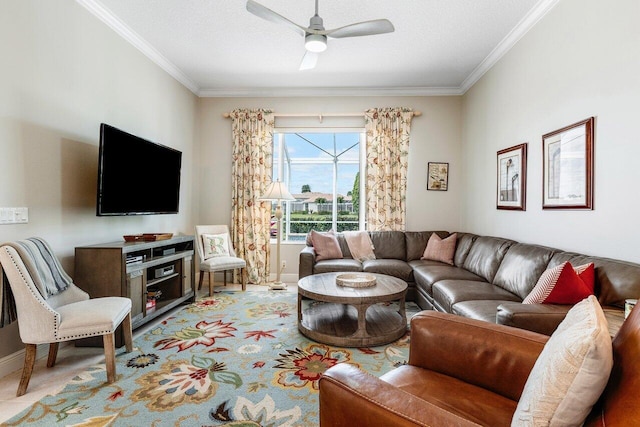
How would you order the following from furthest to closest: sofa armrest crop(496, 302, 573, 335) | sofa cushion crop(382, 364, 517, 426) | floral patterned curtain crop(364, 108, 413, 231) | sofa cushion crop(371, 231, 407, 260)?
floral patterned curtain crop(364, 108, 413, 231) < sofa cushion crop(371, 231, 407, 260) < sofa armrest crop(496, 302, 573, 335) < sofa cushion crop(382, 364, 517, 426)

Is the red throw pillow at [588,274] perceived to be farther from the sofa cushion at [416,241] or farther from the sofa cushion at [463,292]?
the sofa cushion at [416,241]

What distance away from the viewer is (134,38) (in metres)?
3.56

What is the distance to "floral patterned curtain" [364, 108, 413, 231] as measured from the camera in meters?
5.00

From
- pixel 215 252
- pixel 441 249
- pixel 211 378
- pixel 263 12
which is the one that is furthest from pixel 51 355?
pixel 441 249

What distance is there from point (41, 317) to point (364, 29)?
9.77ft

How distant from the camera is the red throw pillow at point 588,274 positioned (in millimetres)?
2080

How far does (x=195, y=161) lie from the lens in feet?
17.0

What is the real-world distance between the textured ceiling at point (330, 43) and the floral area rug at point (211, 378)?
293cm

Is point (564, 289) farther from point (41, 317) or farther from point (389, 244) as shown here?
point (41, 317)

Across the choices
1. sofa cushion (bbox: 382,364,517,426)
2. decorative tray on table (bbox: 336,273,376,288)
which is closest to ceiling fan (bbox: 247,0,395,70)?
decorative tray on table (bbox: 336,273,376,288)

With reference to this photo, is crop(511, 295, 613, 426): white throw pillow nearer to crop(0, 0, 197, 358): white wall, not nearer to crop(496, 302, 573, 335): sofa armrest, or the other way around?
crop(496, 302, 573, 335): sofa armrest

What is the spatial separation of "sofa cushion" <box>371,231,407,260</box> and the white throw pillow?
3.80 metres

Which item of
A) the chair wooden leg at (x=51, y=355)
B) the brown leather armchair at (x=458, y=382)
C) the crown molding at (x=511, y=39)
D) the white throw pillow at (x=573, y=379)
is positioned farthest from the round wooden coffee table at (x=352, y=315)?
the crown molding at (x=511, y=39)

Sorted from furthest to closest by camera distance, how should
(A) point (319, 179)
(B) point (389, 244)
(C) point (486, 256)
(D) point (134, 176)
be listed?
(A) point (319, 179), (B) point (389, 244), (C) point (486, 256), (D) point (134, 176)
